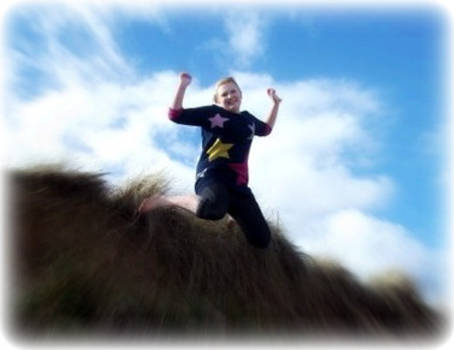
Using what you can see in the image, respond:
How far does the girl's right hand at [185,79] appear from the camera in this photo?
4.21 metres

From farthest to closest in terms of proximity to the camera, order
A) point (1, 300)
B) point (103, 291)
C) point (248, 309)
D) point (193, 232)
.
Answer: point (193, 232) < point (248, 309) < point (103, 291) < point (1, 300)

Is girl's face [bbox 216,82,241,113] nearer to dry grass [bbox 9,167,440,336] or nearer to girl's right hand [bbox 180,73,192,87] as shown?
girl's right hand [bbox 180,73,192,87]

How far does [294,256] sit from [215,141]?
47.1 inches

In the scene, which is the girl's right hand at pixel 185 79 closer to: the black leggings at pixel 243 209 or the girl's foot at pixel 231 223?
the black leggings at pixel 243 209

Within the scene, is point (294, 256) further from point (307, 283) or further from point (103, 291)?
point (103, 291)

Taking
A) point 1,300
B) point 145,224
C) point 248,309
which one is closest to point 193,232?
point 145,224

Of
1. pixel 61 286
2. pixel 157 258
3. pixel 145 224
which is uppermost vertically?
pixel 145 224

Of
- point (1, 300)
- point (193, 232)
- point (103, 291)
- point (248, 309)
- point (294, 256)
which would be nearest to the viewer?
point (1, 300)

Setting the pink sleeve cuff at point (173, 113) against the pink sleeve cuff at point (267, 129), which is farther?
the pink sleeve cuff at point (267, 129)

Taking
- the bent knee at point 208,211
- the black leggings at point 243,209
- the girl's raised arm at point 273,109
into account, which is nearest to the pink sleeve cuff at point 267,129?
the girl's raised arm at point 273,109

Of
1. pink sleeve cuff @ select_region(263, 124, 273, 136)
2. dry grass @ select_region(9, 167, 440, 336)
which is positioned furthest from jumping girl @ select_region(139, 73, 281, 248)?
dry grass @ select_region(9, 167, 440, 336)

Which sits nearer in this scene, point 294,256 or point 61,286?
point 61,286

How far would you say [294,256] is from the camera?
15.6 ft

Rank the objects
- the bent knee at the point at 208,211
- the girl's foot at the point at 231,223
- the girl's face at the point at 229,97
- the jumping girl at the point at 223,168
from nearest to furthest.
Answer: the bent knee at the point at 208,211 < the jumping girl at the point at 223,168 < the girl's foot at the point at 231,223 < the girl's face at the point at 229,97
